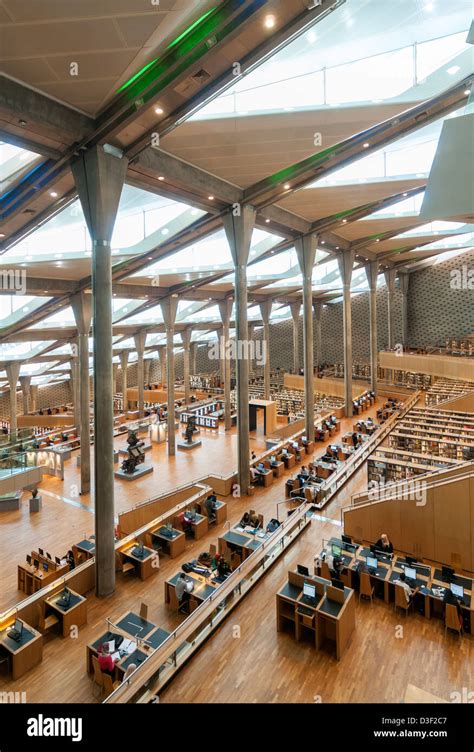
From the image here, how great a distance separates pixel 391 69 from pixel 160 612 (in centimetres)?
1229

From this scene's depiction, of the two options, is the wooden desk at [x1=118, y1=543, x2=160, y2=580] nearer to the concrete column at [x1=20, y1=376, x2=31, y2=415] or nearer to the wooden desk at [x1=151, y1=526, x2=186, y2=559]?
the wooden desk at [x1=151, y1=526, x2=186, y2=559]

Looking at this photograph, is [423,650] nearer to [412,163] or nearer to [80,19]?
[80,19]

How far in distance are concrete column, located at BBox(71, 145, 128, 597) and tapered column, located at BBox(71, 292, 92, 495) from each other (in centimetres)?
818

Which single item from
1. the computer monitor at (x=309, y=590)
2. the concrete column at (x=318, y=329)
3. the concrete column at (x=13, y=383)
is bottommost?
the computer monitor at (x=309, y=590)

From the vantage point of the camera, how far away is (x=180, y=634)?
5.56 m

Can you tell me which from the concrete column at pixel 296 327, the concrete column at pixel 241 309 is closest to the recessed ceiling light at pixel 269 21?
the concrete column at pixel 241 309

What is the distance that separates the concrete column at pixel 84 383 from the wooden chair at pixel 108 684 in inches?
403

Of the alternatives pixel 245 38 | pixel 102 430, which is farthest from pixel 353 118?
pixel 102 430

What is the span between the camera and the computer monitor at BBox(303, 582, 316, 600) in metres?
6.03

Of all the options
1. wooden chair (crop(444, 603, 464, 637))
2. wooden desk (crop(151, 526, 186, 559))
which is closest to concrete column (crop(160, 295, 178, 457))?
wooden desk (crop(151, 526, 186, 559))

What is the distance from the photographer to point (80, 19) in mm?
5043

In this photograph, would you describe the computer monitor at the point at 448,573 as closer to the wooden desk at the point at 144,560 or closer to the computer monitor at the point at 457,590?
the computer monitor at the point at 457,590

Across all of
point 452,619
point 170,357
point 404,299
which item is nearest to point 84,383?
point 170,357

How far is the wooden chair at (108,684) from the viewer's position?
560 centimetres
